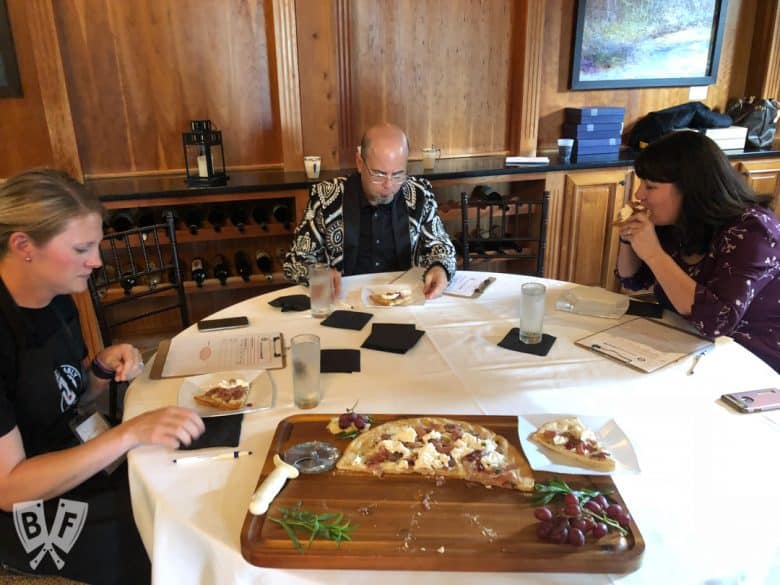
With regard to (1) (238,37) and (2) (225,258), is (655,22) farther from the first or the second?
(2) (225,258)

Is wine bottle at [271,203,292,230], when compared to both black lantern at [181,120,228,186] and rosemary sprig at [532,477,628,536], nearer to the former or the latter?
black lantern at [181,120,228,186]

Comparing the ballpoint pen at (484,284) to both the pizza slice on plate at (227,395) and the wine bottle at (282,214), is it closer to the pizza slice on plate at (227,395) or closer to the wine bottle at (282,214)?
the pizza slice on plate at (227,395)

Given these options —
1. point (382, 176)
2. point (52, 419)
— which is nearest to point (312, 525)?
point (52, 419)

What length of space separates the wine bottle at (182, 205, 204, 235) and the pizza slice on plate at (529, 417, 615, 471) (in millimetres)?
2331

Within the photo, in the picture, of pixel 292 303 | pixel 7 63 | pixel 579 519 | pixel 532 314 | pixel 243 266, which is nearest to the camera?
pixel 579 519

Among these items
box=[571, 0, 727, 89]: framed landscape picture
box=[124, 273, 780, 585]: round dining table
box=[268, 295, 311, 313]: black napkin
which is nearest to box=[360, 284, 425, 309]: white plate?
box=[124, 273, 780, 585]: round dining table

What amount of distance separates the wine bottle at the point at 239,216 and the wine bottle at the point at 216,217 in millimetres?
50

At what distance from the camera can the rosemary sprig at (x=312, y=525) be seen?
88 centimetres

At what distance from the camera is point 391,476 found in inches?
40.5

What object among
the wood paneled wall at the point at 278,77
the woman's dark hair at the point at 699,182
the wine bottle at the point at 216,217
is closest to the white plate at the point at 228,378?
the woman's dark hair at the point at 699,182

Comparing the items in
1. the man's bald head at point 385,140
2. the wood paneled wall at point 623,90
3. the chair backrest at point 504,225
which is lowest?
the chair backrest at point 504,225

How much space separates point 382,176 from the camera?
87.7 inches

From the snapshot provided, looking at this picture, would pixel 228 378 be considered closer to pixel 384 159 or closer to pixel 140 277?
pixel 384 159

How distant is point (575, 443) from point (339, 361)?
608 mm
